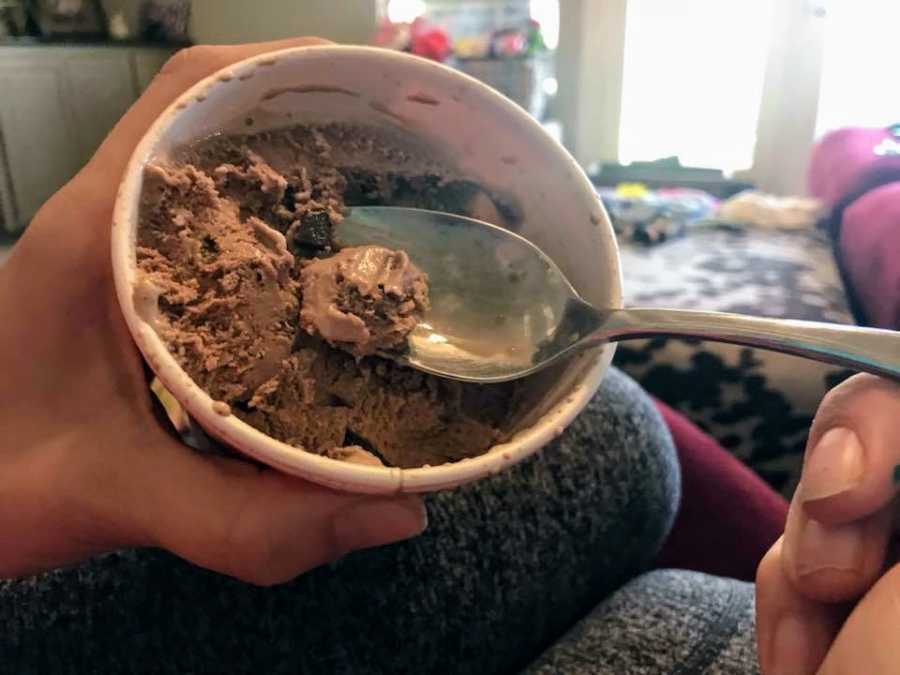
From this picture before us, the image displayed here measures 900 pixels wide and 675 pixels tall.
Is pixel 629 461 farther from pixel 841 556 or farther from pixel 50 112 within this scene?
pixel 50 112

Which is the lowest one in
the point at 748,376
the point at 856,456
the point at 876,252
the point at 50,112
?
the point at 748,376

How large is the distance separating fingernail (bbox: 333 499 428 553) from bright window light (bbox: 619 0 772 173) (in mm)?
1426

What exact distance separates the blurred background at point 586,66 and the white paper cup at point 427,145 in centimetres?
12

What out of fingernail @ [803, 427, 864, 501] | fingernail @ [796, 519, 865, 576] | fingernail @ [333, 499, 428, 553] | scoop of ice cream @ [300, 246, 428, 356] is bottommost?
fingernail @ [333, 499, 428, 553]

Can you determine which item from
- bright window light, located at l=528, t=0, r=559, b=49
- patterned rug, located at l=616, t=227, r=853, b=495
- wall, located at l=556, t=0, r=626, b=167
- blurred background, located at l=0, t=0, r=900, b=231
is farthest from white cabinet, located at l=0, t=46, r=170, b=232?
wall, located at l=556, t=0, r=626, b=167

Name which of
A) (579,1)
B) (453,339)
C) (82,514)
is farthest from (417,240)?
(579,1)

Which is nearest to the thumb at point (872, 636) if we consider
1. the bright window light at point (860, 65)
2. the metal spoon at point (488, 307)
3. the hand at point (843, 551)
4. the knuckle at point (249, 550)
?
the hand at point (843, 551)

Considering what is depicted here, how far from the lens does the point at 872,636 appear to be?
10.7 inches

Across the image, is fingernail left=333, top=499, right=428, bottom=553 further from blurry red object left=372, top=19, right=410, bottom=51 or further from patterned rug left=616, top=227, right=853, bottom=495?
patterned rug left=616, top=227, right=853, bottom=495

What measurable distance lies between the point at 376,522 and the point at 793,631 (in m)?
0.18

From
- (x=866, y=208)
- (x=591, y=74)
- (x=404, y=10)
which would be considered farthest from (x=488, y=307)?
(x=591, y=74)

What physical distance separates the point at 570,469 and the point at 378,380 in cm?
23

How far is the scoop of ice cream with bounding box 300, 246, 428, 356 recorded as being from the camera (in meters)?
0.34

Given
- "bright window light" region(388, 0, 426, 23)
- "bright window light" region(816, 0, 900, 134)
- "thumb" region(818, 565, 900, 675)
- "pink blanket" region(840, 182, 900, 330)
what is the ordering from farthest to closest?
"bright window light" region(816, 0, 900, 134) → "pink blanket" region(840, 182, 900, 330) → "bright window light" region(388, 0, 426, 23) → "thumb" region(818, 565, 900, 675)
